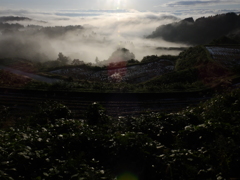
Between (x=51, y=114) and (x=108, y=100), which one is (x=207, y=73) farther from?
(x=51, y=114)

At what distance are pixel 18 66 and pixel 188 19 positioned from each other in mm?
97659

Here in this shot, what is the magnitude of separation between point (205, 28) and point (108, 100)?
93.8 m

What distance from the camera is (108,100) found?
1499 cm

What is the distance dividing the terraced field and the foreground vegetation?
6.68m

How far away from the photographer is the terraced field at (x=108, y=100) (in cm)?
1352

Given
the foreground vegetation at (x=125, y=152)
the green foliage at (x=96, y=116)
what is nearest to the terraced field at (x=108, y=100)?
A: the green foliage at (x=96, y=116)

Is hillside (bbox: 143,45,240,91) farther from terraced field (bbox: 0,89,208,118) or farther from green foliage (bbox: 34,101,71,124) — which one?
green foliage (bbox: 34,101,71,124)

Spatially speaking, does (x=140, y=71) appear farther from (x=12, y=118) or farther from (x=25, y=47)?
(x=25, y=47)

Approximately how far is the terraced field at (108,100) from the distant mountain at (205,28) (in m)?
84.0

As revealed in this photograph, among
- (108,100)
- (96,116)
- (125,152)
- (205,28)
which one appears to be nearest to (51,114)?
(96,116)

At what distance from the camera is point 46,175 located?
3.92m

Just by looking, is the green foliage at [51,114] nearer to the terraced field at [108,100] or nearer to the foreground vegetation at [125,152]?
the foreground vegetation at [125,152]

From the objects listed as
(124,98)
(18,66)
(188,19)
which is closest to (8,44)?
(18,66)

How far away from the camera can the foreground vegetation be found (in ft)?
13.9
